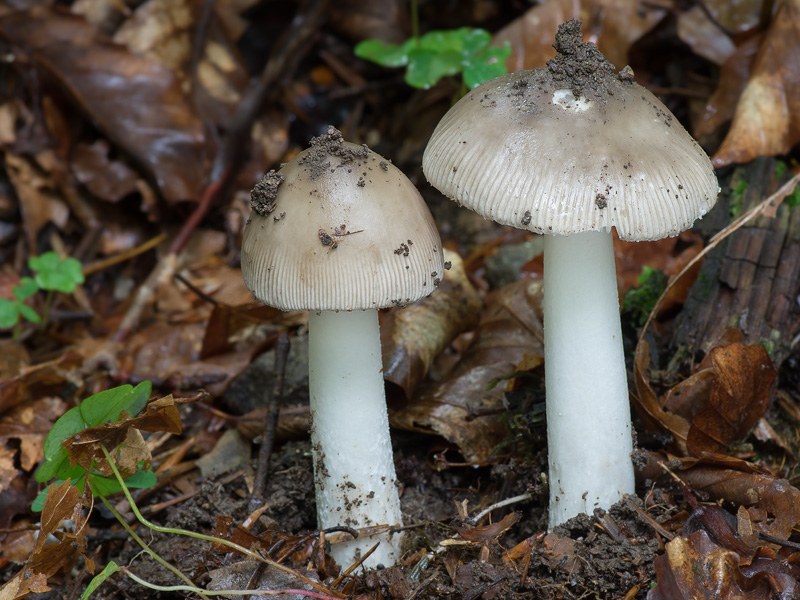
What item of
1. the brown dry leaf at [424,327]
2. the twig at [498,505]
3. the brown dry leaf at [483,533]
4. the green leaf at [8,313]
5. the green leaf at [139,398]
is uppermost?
the green leaf at [139,398]

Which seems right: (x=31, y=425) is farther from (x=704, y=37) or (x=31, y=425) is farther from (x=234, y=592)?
(x=704, y=37)

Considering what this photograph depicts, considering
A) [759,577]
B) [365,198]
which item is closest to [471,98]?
[365,198]

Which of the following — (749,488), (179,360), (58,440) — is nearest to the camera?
(58,440)

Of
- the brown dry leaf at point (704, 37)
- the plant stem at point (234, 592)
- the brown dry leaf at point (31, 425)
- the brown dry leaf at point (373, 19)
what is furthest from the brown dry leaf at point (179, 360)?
the brown dry leaf at point (704, 37)

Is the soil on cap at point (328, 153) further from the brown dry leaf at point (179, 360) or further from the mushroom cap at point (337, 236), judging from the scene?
the brown dry leaf at point (179, 360)

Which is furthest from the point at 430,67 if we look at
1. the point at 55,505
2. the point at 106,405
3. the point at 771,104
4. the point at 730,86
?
the point at 55,505
